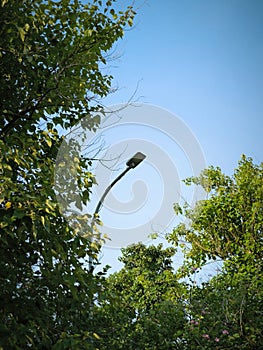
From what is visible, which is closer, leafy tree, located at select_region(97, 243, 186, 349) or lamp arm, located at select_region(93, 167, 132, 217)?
leafy tree, located at select_region(97, 243, 186, 349)

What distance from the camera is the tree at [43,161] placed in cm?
384

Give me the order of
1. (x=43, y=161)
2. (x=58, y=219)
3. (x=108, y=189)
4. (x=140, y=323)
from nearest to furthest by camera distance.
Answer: (x=58, y=219) < (x=43, y=161) < (x=140, y=323) < (x=108, y=189)

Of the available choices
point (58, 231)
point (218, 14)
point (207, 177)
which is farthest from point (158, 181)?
point (207, 177)

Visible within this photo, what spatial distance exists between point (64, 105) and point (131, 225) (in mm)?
2532

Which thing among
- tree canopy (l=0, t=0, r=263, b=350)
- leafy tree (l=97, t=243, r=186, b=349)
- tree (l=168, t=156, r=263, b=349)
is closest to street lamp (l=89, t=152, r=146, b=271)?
leafy tree (l=97, t=243, r=186, b=349)

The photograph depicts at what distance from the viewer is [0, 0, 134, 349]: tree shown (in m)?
3.84

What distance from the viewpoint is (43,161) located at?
192 inches

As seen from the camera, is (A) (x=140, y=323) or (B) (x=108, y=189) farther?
(B) (x=108, y=189)

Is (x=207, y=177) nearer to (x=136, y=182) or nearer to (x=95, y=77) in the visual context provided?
(x=136, y=182)

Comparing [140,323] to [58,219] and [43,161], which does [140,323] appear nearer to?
[58,219]

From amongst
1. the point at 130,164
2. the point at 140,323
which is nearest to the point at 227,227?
the point at 130,164

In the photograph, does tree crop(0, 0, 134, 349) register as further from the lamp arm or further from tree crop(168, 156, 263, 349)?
tree crop(168, 156, 263, 349)

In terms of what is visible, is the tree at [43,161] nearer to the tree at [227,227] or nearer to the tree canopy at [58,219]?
the tree canopy at [58,219]

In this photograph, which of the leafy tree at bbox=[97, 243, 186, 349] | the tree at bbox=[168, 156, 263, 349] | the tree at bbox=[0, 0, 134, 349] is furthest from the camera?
the tree at bbox=[168, 156, 263, 349]
